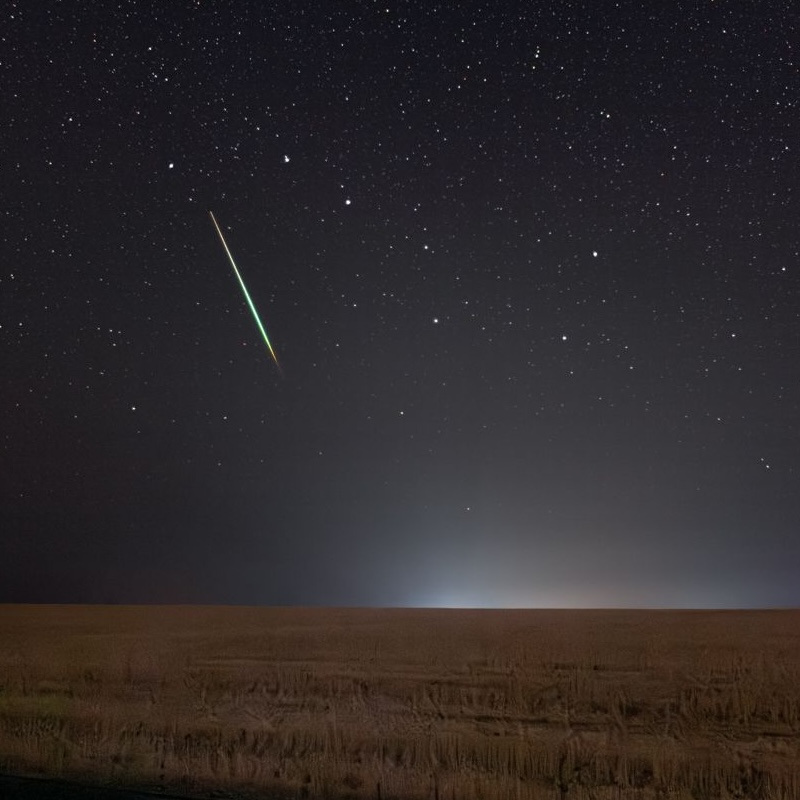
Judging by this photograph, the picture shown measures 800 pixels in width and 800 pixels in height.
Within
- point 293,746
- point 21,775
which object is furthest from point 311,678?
point 21,775

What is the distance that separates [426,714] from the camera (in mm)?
10109

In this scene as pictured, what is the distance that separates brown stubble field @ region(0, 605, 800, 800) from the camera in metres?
9.12

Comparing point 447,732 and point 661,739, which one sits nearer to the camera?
point 661,739

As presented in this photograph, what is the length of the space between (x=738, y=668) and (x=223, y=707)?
6.44 metres

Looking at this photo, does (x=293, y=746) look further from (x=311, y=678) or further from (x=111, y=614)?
(x=111, y=614)

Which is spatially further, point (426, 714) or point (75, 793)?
point (426, 714)

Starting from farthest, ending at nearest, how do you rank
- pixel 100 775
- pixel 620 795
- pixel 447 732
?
pixel 100 775
pixel 447 732
pixel 620 795

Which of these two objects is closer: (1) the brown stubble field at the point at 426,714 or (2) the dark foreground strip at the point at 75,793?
(1) the brown stubble field at the point at 426,714

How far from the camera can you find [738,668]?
1004 cm

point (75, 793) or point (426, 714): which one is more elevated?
point (426, 714)

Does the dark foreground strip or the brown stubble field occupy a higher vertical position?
the brown stubble field

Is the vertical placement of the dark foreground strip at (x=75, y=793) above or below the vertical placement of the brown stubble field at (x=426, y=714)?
below

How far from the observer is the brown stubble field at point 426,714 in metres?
9.12

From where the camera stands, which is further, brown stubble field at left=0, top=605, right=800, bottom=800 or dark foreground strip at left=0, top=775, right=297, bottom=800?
dark foreground strip at left=0, top=775, right=297, bottom=800
